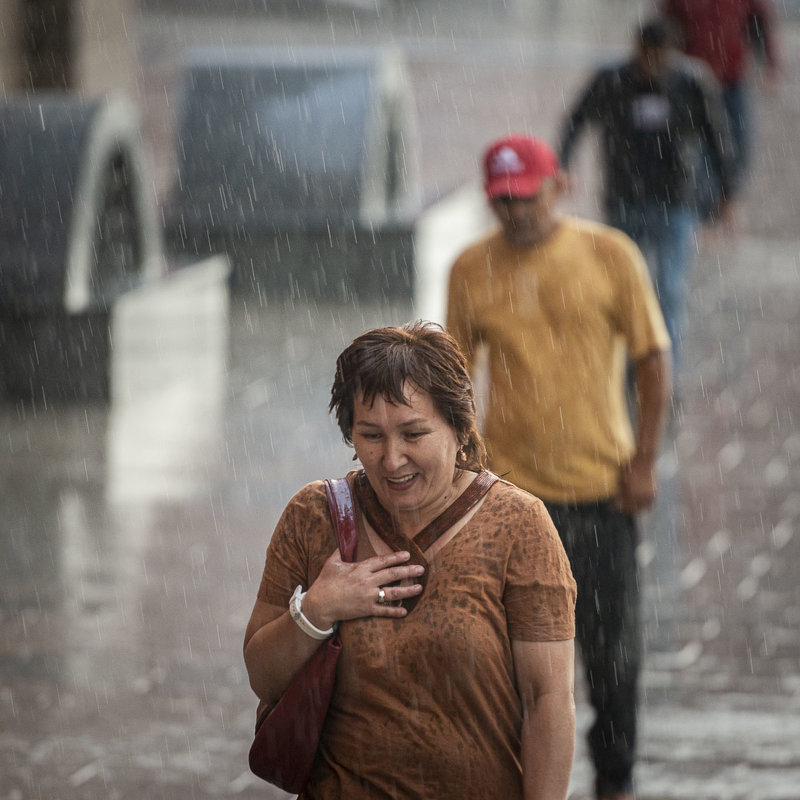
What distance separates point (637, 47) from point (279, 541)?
653cm

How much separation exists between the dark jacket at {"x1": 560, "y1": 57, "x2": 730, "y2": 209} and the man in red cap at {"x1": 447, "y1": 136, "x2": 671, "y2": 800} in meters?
4.23

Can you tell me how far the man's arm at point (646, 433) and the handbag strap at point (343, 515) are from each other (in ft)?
6.37

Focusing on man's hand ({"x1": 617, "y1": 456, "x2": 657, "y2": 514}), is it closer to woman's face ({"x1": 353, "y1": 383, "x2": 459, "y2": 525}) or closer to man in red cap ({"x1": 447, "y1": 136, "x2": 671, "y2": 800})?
man in red cap ({"x1": 447, "y1": 136, "x2": 671, "y2": 800})

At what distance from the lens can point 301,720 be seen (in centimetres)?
295

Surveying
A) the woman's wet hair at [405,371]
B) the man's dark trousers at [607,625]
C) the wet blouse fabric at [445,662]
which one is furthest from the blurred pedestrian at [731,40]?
the wet blouse fabric at [445,662]

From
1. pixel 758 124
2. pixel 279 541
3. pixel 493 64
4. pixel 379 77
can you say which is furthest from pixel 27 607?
pixel 493 64

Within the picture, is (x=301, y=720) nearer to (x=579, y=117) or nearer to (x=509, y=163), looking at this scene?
(x=509, y=163)

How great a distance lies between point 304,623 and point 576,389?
2.05m

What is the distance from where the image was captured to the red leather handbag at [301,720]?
293cm

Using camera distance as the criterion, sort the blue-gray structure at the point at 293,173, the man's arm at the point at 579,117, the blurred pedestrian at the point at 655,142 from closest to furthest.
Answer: the blurred pedestrian at the point at 655,142
the man's arm at the point at 579,117
the blue-gray structure at the point at 293,173

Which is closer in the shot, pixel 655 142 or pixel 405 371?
pixel 405 371

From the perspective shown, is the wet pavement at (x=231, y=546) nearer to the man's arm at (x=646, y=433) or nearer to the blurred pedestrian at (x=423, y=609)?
the man's arm at (x=646, y=433)

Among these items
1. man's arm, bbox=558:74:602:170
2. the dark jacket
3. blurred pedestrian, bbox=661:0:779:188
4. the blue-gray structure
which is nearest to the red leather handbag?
the dark jacket

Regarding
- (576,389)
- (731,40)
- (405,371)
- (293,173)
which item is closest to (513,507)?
(405,371)
